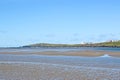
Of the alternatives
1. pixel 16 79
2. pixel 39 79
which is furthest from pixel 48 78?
pixel 16 79

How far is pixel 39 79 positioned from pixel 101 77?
13.9 ft

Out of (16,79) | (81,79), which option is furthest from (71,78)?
(16,79)

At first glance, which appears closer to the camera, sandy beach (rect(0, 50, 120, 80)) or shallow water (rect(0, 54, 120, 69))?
sandy beach (rect(0, 50, 120, 80))

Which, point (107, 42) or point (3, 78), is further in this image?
point (107, 42)

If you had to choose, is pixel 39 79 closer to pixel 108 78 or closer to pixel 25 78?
pixel 25 78

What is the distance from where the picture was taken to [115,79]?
16.8 metres

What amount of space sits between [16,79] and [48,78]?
214 centimetres

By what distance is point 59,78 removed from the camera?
17.5 m

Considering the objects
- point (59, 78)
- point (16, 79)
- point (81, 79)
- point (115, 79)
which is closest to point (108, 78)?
point (115, 79)

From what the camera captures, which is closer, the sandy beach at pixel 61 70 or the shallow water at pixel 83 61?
the sandy beach at pixel 61 70

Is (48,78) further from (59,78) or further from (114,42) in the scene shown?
(114,42)

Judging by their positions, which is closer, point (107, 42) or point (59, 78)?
point (59, 78)

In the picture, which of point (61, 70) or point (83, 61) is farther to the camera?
point (83, 61)

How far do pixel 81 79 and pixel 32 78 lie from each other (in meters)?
3.29
